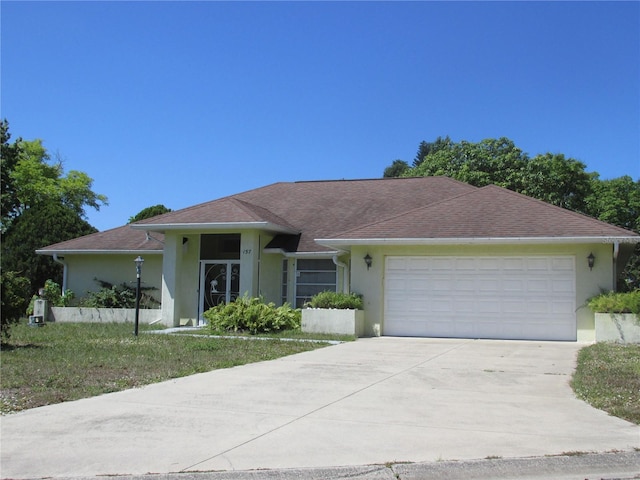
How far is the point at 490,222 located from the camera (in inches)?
630

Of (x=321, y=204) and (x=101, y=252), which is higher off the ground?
(x=321, y=204)

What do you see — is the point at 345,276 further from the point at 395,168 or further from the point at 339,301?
the point at 395,168

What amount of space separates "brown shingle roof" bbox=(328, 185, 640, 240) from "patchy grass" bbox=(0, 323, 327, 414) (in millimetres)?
4593

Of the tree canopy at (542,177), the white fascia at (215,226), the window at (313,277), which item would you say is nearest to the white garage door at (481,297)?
the window at (313,277)

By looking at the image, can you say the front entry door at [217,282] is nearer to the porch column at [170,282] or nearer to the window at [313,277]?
the porch column at [170,282]

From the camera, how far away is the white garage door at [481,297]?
1525 cm

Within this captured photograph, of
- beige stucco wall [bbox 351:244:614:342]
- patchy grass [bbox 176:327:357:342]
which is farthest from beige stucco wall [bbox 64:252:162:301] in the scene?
beige stucco wall [bbox 351:244:614:342]

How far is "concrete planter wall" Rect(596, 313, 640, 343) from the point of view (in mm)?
13758

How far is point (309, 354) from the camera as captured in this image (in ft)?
39.1

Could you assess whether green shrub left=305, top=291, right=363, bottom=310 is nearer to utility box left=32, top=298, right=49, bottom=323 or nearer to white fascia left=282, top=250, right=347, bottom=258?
white fascia left=282, top=250, right=347, bottom=258

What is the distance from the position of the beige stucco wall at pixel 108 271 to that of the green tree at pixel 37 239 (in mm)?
7250

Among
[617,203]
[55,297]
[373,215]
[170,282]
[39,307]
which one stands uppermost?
[617,203]

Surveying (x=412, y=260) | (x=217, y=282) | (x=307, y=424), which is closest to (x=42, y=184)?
(x=217, y=282)

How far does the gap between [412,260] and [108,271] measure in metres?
12.2
